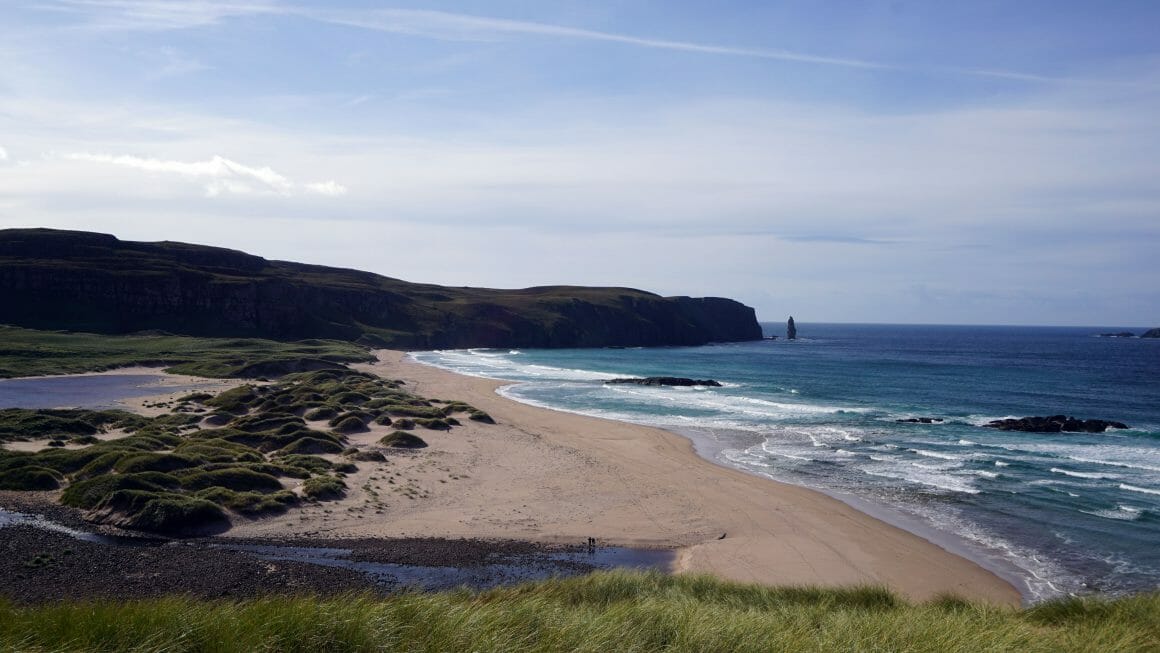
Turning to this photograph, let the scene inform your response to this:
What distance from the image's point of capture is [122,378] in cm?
6538

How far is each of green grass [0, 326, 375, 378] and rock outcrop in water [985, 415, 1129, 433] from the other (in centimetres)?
6109

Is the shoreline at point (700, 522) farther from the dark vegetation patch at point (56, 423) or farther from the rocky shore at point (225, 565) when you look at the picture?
the dark vegetation patch at point (56, 423)

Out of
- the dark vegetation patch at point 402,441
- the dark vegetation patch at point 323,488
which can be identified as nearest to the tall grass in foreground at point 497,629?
the dark vegetation patch at point 323,488

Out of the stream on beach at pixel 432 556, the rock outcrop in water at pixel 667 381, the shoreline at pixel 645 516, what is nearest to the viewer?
the stream on beach at pixel 432 556

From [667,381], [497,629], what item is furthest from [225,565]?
[667,381]

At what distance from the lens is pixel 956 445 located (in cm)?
3928

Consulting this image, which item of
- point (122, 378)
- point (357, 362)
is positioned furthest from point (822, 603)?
point (357, 362)

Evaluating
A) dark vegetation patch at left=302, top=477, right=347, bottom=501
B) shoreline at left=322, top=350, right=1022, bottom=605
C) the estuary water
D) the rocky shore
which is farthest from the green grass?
the rocky shore

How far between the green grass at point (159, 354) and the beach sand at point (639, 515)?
41.6m

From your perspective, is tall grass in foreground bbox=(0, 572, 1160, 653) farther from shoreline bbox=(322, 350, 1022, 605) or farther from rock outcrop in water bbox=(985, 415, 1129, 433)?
rock outcrop in water bbox=(985, 415, 1129, 433)

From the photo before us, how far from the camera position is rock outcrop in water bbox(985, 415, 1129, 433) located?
4531 cm

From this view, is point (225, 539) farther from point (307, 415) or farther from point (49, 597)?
point (307, 415)

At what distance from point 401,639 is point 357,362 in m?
82.4

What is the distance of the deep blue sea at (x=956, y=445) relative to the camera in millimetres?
21953
